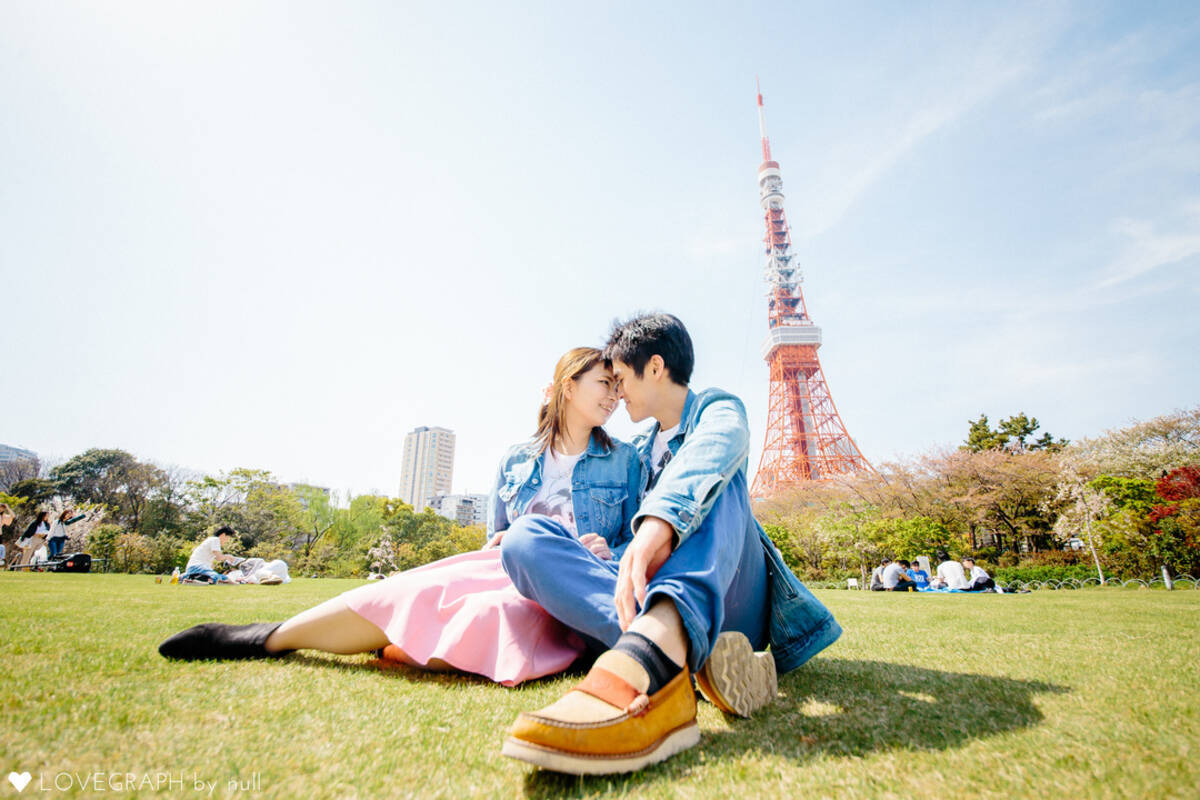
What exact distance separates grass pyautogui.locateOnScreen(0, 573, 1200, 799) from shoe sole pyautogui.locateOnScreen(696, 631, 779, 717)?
38 mm

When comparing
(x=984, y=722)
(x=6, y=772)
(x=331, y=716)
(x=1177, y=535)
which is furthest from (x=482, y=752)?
(x=1177, y=535)

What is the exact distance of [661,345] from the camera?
166 centimetres

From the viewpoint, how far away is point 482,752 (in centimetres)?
94

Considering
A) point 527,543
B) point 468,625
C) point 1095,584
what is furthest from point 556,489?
point 1095,584

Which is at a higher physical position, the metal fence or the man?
the man

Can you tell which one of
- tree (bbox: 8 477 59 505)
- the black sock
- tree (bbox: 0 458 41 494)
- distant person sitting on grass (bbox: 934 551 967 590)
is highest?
tree (bbox: 0 458 41 494)

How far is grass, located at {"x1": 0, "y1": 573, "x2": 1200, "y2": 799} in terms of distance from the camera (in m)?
0.78

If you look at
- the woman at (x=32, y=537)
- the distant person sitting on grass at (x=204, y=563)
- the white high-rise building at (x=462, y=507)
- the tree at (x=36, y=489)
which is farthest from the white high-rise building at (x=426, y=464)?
the distant person sitting on grass at (x=204, y=563)

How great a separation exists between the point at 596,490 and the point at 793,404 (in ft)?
96.2

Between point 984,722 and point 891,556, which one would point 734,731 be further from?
point 891,556

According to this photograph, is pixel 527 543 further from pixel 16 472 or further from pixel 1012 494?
pixel 16 472

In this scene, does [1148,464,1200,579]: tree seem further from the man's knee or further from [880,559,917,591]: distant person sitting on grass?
the man's knee

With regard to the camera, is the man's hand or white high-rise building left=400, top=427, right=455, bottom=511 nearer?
the man's hand

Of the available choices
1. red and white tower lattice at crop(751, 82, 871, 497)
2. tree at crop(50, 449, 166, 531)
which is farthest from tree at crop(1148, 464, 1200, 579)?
tree at crop(50, 449, 166, 531)
